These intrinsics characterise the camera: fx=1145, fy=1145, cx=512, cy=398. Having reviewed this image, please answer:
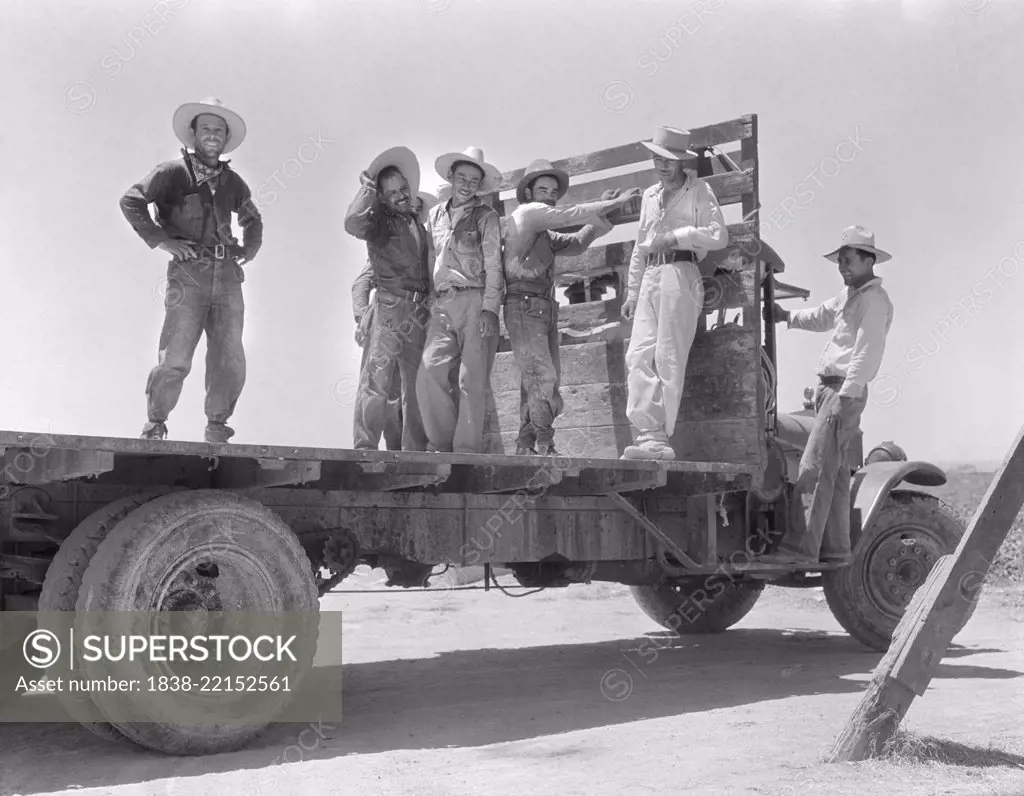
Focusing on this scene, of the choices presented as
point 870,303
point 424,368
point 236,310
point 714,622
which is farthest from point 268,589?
point 714,622

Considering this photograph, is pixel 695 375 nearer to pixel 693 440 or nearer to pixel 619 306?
pixel 693 440

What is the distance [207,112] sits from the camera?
6340 mm

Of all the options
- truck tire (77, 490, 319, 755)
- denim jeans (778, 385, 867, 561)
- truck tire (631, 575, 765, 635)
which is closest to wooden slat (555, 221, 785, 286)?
denim jeans (778, 385, 867, 561)

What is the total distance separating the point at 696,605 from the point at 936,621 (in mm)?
5659

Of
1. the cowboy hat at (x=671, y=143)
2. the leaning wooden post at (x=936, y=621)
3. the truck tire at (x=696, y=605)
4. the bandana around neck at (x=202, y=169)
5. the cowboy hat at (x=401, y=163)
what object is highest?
the cowboy hat at (x=671, y=143)

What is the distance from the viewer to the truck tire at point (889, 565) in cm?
885

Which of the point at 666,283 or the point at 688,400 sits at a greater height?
the point at 666,283

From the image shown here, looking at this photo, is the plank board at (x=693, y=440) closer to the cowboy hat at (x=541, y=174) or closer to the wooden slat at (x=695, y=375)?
the wooden slat at (x=695, y=375)

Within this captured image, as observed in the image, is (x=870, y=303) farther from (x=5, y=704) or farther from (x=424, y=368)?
(x=5, y=704)

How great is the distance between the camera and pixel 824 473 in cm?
813

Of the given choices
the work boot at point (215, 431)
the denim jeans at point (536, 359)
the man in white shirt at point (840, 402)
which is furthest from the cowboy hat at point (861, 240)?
the work boot at point (215, 431)

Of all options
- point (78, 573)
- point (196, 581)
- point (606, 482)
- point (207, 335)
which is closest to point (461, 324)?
point (606, 482)

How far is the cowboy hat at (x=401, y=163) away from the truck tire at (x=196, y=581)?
2698 millimetres

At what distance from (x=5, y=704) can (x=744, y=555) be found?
493 cm
